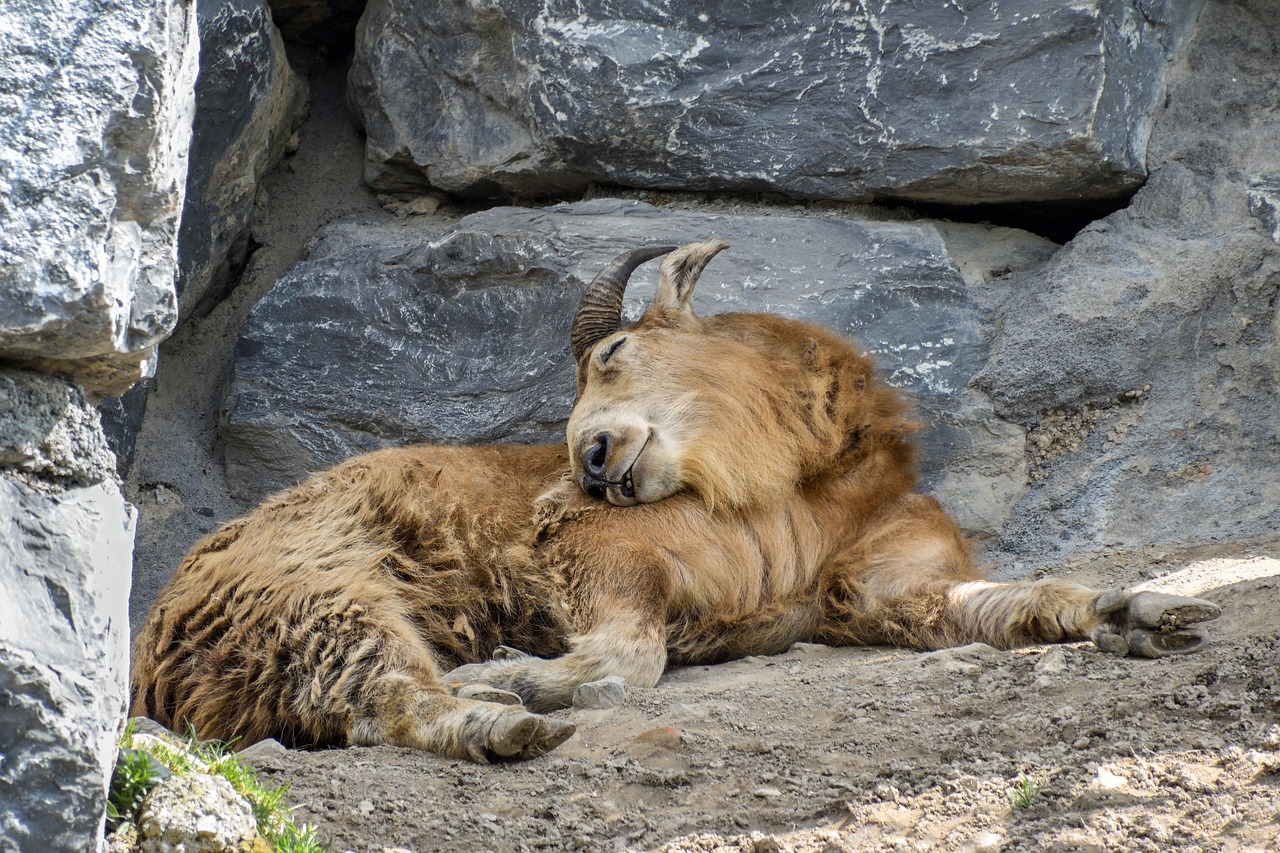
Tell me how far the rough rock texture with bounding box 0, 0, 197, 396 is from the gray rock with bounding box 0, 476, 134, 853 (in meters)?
0.30

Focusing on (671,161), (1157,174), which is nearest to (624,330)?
(671,161)

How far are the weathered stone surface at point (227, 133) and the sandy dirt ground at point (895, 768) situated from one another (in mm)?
3109

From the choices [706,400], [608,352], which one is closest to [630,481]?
[706,400]

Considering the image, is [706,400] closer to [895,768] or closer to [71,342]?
[895,768]

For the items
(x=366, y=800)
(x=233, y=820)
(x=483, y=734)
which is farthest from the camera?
(x=483, y=734)

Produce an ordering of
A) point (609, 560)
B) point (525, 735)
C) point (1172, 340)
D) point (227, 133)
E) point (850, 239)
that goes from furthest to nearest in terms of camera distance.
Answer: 1. point (850, 239)
2. point (227, 133)
3. point (1172, 340)
4. point (609, 560)
5. point (525, 735)

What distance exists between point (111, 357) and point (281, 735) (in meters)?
2.31

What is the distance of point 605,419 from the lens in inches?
203

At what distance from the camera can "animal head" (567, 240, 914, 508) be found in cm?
513

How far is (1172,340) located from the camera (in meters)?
5.68

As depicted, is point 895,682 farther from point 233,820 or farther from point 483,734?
point 233,820

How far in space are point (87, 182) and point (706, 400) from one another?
3.31 metres

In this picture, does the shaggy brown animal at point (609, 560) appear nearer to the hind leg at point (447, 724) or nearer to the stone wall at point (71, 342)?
the hind leg at point (447, 724)

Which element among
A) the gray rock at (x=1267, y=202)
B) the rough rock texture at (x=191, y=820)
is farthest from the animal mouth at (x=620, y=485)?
the gray rock at (x=1267, y=202)
